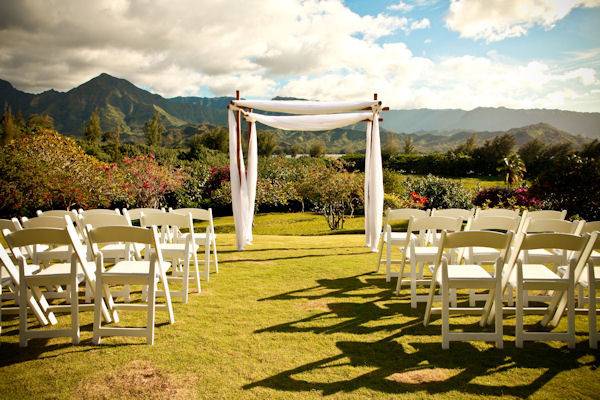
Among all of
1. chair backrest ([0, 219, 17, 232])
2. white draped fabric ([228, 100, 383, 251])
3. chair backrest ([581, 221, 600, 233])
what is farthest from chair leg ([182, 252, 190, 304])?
chair backrest ([581, 221, 600, 233])

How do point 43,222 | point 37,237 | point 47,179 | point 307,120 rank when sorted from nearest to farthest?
point 37,237 → point 43,222 → point 307,120 → point 47,179

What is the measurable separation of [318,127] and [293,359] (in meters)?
6.21

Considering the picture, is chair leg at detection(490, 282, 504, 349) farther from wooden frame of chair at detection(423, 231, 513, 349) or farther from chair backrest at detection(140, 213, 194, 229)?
chair backrest at detection(140, 213, 194, 229)

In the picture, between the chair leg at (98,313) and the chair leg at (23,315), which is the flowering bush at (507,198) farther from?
the chair leg at (23,315)

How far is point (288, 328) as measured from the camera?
392 cm

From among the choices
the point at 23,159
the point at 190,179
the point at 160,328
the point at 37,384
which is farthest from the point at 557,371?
the point at 190,179

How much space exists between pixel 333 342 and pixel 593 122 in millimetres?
247014

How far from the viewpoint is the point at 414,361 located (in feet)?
10.6

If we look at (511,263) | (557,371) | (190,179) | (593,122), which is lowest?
(557,371)

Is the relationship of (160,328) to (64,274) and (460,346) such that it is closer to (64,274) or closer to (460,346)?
(64,274)

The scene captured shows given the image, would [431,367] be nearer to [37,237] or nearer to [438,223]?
[438,223]

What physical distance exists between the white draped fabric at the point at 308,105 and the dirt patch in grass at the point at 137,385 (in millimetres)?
5640

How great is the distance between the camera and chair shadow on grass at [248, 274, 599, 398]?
111 inches

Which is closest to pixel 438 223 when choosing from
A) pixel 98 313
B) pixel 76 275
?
pixel 98 313
